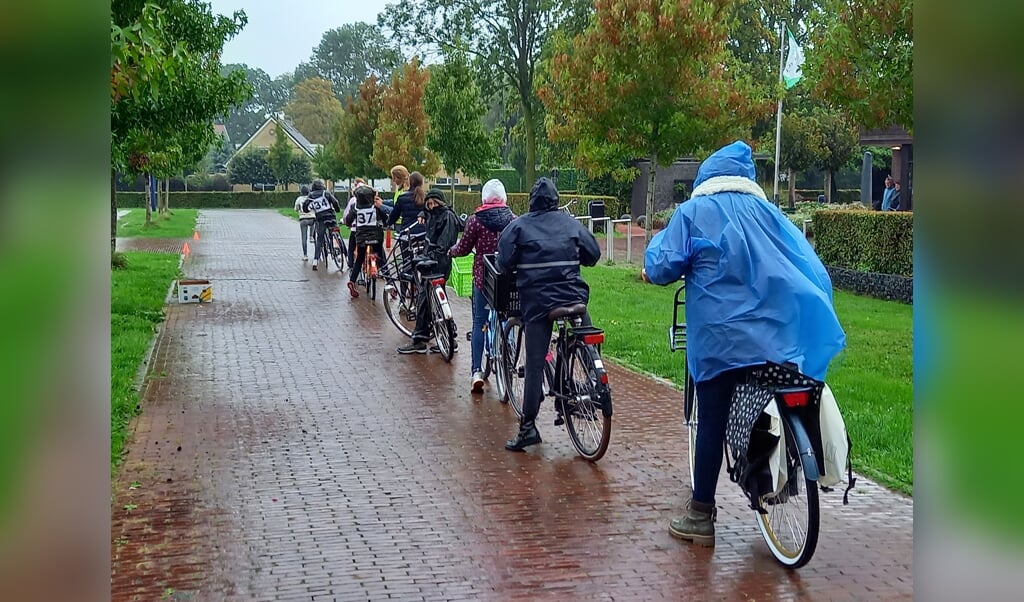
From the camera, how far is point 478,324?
9414mm

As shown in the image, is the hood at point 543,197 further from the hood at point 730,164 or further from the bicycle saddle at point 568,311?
the hood at point 730,164

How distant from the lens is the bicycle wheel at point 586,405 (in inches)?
266

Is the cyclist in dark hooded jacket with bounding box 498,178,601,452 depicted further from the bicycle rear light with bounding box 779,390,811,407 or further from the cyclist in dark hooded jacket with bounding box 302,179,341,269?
the cyclist in dark hooded jacket with bounding box 302,179,341,269

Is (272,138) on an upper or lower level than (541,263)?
upper

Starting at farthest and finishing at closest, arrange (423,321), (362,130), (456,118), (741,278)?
(362,130), (456,118), (423,321), (741,278)

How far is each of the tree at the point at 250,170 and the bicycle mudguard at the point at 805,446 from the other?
79704 mm

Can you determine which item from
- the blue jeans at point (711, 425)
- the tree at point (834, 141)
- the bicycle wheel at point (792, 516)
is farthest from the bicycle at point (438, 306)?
the tree at point (834, 141)

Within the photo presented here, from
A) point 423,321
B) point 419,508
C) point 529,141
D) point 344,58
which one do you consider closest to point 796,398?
point 419,508

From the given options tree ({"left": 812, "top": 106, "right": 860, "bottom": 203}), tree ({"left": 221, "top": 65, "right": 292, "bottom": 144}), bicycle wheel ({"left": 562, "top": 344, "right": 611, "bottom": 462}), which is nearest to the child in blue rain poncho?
bicycle wheel ({"left": 562, "top": 344, "right": 611, "bottom": 462})

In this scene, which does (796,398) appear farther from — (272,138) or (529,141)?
(272,138)

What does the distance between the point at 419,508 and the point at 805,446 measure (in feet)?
7.88
